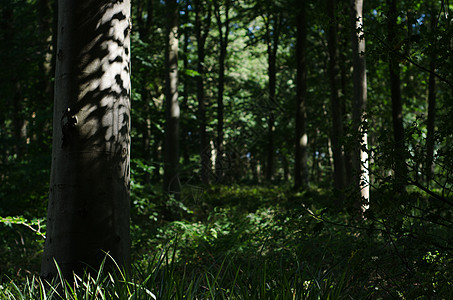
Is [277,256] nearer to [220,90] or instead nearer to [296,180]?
[296,180]

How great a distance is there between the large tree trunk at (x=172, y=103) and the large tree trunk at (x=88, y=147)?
287 inches

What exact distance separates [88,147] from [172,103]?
7866 millimetres

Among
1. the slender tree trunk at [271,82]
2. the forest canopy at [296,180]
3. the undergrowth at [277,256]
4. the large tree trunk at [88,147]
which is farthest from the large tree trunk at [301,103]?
the large tree trunk at [88,147]

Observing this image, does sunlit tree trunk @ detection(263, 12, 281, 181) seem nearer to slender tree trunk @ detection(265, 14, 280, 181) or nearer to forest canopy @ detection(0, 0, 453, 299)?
slender tree trunk @ detection(265, 14, 280, 181)

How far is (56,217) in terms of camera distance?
2941 millimetres

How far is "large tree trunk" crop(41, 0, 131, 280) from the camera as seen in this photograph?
9.54ft

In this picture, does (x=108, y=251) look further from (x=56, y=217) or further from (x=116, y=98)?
(x=116, y=98)

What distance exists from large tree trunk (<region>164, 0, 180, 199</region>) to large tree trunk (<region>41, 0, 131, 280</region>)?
729 cm

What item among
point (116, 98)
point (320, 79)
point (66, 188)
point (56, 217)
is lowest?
point (56, 217)

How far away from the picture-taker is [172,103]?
10.7m

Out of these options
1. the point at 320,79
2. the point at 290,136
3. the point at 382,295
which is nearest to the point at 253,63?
the point at 290,136

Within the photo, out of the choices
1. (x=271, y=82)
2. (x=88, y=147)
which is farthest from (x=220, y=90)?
(x=88, y=147)

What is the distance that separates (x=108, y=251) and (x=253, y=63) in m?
27.1

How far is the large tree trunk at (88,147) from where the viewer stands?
2.91m
